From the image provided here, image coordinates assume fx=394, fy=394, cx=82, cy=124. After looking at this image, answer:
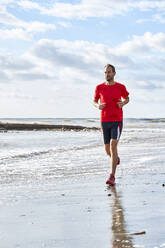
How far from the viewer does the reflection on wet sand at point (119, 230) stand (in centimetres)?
302

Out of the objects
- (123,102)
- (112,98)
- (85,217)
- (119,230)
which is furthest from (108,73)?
(119,230)

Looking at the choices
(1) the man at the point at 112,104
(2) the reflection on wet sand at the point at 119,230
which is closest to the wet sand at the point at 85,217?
(2) the reflection on wet sand at the point at 119,230

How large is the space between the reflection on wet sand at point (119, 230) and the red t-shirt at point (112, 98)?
86.3 inches

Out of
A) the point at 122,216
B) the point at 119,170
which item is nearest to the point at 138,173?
the point at 119,170

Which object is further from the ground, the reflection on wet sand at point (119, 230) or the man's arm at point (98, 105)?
the man's arm at point (98, 105)

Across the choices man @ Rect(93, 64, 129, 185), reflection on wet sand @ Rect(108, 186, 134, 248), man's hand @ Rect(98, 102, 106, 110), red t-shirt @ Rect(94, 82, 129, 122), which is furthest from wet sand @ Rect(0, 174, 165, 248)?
man's hand @ Rect(98, 102, 106, 110)

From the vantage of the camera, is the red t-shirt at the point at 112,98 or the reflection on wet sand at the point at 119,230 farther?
the red t-shirt at the point at 112,98

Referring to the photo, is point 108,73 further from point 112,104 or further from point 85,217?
point 85,217

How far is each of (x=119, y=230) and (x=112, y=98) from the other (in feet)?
11.3

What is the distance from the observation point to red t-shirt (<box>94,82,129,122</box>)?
660 cm

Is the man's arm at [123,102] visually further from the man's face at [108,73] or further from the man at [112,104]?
the man's face at [108,73]

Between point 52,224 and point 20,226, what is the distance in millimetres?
299

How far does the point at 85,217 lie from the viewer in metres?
3.96

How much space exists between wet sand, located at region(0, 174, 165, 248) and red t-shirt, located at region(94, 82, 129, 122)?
1257 millimetres
